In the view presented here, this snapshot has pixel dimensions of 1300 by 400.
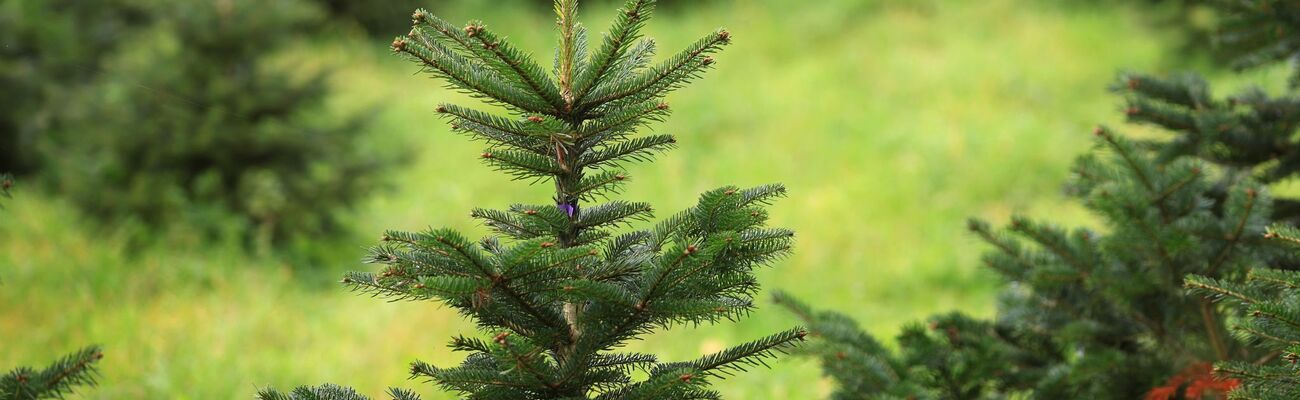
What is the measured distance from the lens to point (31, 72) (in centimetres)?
785

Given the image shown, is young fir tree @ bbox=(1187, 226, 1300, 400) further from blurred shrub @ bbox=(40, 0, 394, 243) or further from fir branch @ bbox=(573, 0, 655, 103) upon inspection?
blurred shrub @ bbox=(40, 0, 394, 243)

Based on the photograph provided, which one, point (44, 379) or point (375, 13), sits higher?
point (375, 13)

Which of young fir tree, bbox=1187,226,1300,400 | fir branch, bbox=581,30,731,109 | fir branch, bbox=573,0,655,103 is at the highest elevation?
fir branch, bbox=573,0,655,103

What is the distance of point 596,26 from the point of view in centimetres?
1249

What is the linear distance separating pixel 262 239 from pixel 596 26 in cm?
630

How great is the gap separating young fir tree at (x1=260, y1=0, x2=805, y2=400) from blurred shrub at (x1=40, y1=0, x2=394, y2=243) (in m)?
5.32

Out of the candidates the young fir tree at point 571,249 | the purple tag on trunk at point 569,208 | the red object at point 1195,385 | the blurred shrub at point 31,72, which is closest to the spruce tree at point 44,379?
the young fir tree at point 571,249

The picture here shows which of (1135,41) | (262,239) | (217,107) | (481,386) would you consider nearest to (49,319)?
(262,239)

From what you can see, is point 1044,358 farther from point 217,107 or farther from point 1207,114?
point 217,107

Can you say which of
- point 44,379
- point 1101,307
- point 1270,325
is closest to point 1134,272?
point 1101,307

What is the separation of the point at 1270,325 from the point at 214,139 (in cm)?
648

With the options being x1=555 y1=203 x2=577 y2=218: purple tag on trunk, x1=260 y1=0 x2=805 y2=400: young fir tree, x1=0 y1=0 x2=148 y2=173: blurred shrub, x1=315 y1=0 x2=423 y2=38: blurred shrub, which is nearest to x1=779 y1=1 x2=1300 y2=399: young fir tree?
x1=260 y1=0 x2=805 y2=400: young fir tree

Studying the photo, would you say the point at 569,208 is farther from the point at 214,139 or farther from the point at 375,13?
the point at 375,13

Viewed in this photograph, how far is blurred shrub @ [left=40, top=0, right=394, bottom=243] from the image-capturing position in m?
7.09
